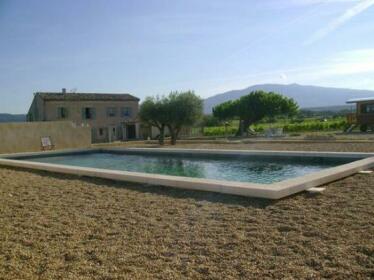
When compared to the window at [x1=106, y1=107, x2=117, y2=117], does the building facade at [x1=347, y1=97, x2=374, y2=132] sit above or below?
below

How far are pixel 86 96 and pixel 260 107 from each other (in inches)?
704

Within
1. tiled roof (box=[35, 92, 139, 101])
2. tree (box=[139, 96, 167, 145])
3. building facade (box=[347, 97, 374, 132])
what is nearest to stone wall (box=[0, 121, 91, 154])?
tree (box=[139, 96, 167, 145])

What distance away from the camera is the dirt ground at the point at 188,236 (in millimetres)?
3479

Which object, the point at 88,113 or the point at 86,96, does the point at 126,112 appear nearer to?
the point at 88,113

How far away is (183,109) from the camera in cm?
2481

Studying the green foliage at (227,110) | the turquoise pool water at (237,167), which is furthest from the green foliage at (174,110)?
the green foliage at (227,110)

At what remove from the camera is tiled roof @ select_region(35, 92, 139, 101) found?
129 ft

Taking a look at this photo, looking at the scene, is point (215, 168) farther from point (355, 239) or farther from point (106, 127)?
point (106, 127)

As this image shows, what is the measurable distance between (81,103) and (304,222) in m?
38.4

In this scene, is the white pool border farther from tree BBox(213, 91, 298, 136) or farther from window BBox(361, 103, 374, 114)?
tree BBox(213, 91, 298, 136)

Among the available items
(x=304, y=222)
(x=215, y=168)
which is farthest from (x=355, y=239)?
(x=215, y=168)

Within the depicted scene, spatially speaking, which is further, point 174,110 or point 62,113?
point 62,113

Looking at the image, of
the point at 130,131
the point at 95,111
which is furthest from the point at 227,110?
the point at 95,111

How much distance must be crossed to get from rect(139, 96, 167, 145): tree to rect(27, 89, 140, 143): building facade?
1313 cm
